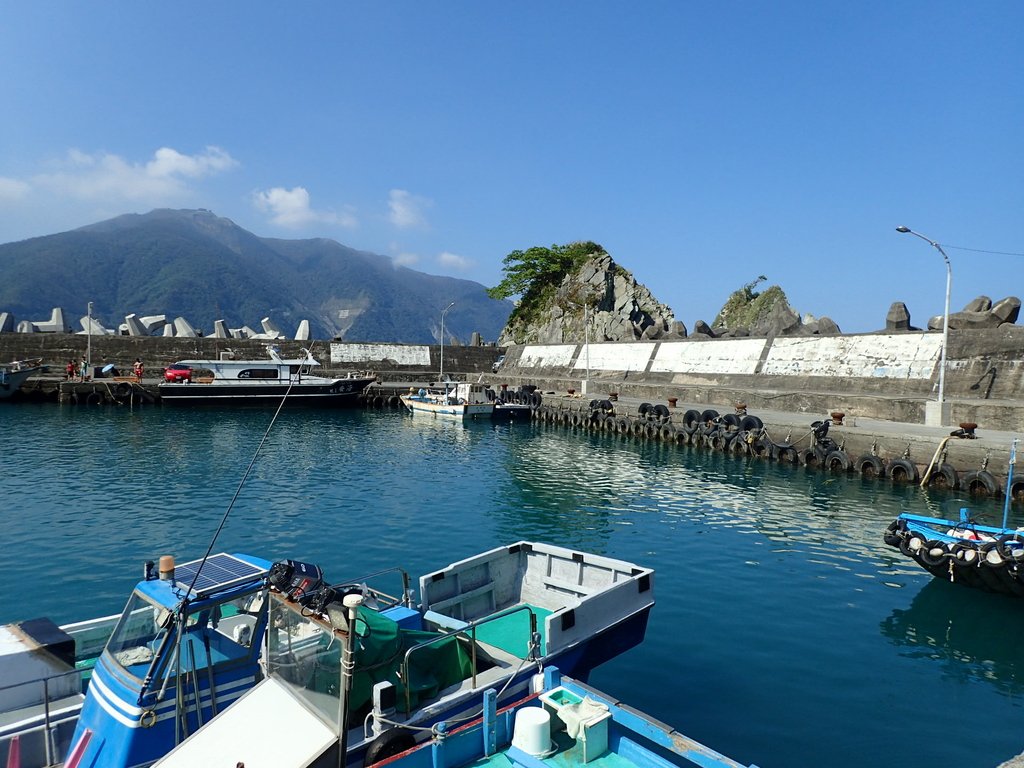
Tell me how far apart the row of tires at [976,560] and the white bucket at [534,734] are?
10105mm

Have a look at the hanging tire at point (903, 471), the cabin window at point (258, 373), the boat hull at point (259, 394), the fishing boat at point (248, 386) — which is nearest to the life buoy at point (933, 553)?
the hanging tire at point (903, 471)

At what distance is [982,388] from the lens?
25.9m

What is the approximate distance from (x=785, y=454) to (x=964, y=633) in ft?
51.8

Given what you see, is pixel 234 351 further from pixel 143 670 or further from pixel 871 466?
pixel 143 670

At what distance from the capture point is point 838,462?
2409 centimetres

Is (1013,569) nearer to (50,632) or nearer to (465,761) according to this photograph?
(465,761)

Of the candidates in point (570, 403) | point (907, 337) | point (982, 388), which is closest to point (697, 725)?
point (982, 388)

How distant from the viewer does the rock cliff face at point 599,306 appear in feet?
213

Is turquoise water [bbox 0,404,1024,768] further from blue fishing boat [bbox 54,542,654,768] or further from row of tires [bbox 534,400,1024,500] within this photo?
blue fishing boat [bbox 54,542,654,768]

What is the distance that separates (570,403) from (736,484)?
64.1 ft

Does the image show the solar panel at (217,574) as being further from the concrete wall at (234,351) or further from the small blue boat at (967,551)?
the concrete wall at (234,351)

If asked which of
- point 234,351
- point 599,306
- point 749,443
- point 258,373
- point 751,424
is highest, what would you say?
point 599,306

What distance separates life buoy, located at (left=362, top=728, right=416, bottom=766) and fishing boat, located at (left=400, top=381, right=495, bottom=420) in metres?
36.6

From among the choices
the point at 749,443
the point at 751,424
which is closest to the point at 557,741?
the point at 749,443
